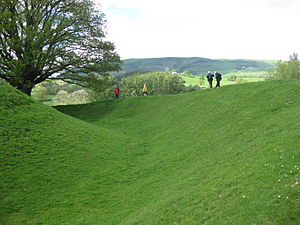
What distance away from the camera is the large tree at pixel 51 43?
35188mm

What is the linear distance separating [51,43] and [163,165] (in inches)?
1128

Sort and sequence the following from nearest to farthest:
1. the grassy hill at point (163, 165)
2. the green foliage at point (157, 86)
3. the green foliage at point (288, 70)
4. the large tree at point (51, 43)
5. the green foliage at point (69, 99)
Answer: the grassy hill at point (163, 165), the large tree at point (51, 43), the green foliage at point (288, 70), the green foliage at point (157, 86), the green foliage at point (69, 99)

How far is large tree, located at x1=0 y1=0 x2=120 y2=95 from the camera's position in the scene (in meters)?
35.2

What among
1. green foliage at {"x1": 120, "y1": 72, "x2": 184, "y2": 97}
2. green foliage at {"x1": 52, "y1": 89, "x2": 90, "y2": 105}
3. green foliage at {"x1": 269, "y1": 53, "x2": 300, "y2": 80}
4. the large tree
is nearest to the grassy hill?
the large tree

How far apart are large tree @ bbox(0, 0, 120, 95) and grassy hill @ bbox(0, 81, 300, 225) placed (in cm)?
1502

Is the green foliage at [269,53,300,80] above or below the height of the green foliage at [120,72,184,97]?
above

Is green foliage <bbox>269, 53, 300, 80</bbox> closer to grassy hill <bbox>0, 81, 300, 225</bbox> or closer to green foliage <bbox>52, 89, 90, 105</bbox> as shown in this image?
grassy hill <bbox>0, 81, 300, 225</bbox>

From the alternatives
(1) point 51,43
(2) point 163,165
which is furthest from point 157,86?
(2) point 163,165

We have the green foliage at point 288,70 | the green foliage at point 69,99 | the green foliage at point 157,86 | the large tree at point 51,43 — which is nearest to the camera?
the large tree at point 51,43

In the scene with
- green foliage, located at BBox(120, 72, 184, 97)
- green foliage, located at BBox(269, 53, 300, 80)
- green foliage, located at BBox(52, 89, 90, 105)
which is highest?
green foliage, located at BBox(269, 53, 300, 80)

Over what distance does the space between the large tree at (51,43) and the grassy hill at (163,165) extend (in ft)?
49.3

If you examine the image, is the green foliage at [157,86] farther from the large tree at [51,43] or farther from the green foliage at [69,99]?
the large tree at [51,43]

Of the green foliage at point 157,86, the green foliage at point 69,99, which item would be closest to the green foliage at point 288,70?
the green foliage at point 157,86

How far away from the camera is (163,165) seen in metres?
16.6
